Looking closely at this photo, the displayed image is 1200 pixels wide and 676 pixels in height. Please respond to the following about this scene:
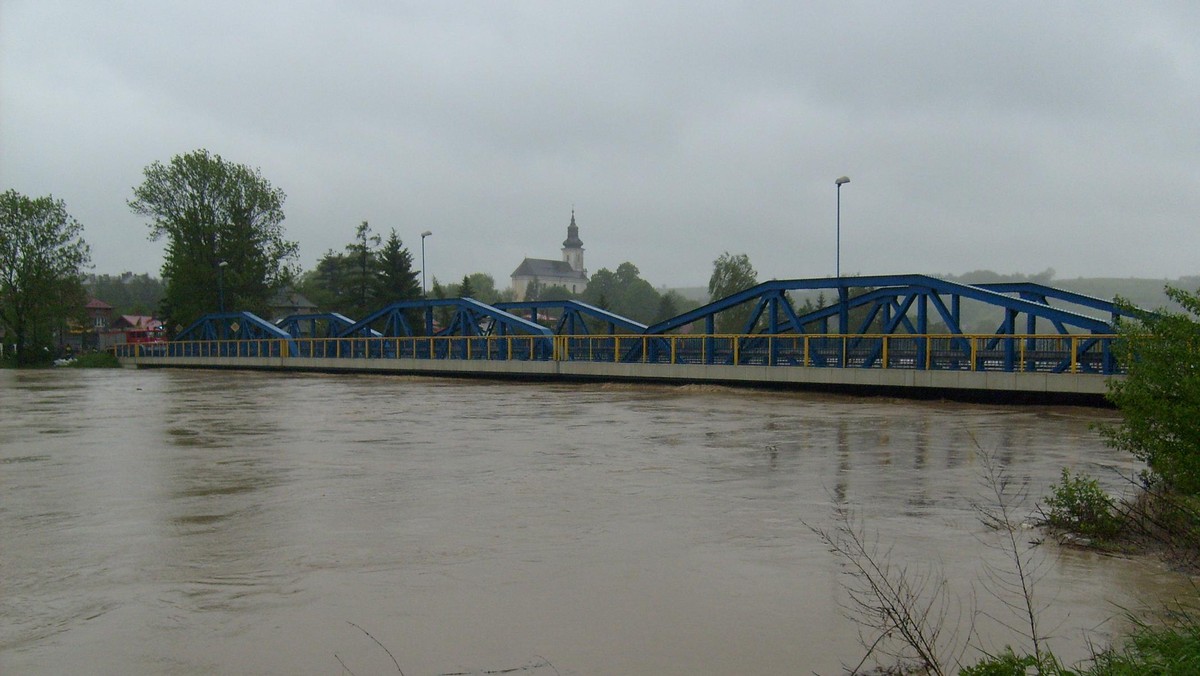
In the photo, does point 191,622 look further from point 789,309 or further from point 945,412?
point 789,309

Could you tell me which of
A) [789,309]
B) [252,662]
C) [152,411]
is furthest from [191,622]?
[789,309]

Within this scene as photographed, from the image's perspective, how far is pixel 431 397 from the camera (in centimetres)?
2919

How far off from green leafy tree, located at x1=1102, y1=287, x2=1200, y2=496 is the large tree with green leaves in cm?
7139

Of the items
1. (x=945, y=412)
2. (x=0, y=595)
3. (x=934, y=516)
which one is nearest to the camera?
(x=0, y=595)

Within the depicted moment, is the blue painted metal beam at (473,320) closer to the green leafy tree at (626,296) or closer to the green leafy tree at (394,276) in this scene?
the green leafy tree at (394,276)

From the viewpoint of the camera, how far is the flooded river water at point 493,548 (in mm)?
5680

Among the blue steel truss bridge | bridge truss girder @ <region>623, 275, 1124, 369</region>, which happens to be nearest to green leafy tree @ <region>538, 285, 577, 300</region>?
the blue steel truss bridge

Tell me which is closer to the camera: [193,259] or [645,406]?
[645,406]

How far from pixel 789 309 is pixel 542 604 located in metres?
24.9

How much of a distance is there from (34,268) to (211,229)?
12.1 metres

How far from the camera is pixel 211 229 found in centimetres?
7300

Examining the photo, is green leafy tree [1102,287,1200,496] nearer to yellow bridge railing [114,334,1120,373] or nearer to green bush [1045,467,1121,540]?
green bush [1045,467,1121,540]

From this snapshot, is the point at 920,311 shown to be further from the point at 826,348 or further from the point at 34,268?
the point at 34,268

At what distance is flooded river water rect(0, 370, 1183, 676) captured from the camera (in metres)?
5.68
